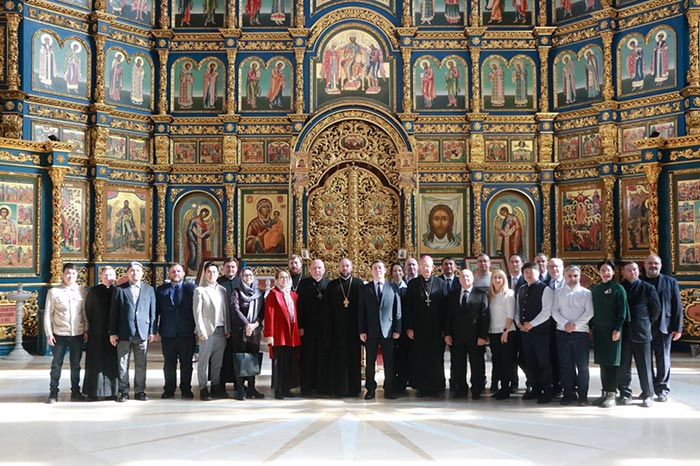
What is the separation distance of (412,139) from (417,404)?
390 inches

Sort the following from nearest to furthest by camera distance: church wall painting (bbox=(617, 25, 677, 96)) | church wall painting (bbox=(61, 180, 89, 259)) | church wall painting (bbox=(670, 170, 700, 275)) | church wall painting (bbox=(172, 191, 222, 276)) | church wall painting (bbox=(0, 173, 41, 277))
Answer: church wall painting (bbox=(670, 170, 700, 275)) < church wall painting (bbox=(0, 173, 41, 277)) < church wall painting (bbox=(617, 25, 677, 96)) < church wall painting (bbox=(61, 180, 89, 259)) < church wall painting (bbox=(172, 191, 222, 276))

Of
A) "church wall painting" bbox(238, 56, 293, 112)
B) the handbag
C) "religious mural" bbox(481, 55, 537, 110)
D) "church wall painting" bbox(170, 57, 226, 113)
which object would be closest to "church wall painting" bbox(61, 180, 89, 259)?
"church wall painting" bbox(170, 57, 226, 113)

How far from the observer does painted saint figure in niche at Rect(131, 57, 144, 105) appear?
17.6 m

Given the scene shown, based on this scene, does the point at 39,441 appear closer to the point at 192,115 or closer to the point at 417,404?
the point at 417,404

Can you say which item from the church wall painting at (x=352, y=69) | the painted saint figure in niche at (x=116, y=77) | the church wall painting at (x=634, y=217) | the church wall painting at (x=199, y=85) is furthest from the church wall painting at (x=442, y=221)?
the painted saint figure in niche at (x=116, y=77)

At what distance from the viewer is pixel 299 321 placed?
9.68 m

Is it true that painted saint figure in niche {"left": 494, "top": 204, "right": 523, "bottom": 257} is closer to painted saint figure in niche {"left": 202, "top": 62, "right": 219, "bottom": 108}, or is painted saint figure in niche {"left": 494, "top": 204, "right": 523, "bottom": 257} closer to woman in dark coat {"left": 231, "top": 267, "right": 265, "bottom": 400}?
painted saint figure in niche {"left": 202, "top": 62, "right": 219, "bottom": 108}

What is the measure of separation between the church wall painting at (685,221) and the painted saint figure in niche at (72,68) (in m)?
12.7

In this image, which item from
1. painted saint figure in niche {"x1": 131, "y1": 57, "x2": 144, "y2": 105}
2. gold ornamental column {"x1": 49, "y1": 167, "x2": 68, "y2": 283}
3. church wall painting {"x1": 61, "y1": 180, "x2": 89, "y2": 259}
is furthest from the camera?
painted saint figure in niche {"x1": 131, "y1": 57, "x2": 144, "y2": 105}

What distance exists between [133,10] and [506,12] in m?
9.07

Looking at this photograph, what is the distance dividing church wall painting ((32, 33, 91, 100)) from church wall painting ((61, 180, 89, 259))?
207cm

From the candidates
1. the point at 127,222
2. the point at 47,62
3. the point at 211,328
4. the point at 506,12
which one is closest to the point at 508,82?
the point at 506,12

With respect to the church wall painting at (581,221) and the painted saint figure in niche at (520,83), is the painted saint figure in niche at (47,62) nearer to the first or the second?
the painted saint figure in niche at (520,83)

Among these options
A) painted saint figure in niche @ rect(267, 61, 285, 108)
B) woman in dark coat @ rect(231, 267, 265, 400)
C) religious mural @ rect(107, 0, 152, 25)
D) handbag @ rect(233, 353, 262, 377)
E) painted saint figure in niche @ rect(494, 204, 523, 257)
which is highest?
religious mural @ rect(107, 0, 152, 25)
